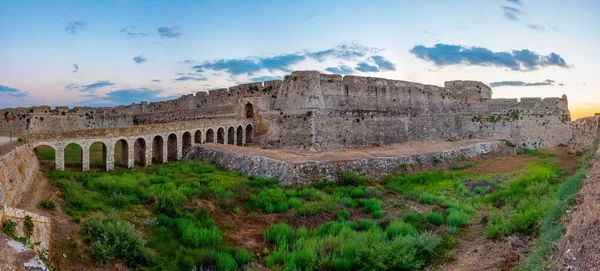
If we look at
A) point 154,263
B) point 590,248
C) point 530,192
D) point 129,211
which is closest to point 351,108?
point 530,192

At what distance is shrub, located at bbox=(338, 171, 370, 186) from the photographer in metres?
14.8

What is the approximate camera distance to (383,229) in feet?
32.2

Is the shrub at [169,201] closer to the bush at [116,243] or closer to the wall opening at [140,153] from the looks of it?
the bush at [116,243]

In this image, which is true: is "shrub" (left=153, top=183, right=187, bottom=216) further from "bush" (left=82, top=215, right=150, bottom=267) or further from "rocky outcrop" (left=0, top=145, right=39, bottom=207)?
"rocky outcrop" (left=0, top=145, right=39, bottom=207)

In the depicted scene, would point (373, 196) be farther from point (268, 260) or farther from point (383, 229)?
point (268, 260)

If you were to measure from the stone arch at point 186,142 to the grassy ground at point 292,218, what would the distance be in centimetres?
422

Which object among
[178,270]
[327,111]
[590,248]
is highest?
[327,111]

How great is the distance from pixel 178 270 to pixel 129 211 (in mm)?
3489

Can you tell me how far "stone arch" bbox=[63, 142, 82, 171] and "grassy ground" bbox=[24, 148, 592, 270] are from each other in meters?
1.99

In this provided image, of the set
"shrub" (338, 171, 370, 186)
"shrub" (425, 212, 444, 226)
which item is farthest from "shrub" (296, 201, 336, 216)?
"shrub" (338, 171, 370, 186)

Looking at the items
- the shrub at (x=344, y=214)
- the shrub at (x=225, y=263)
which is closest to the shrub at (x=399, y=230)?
the shrub at (x=344, y=214)

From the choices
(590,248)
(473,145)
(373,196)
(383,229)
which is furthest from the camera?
(473,145)

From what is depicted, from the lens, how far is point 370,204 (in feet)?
39.3

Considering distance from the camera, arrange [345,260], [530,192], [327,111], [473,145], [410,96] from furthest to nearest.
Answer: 1. [410,96]
2. [327,111]
3. [473,145]
4. [530,192]
5. [345,260]
